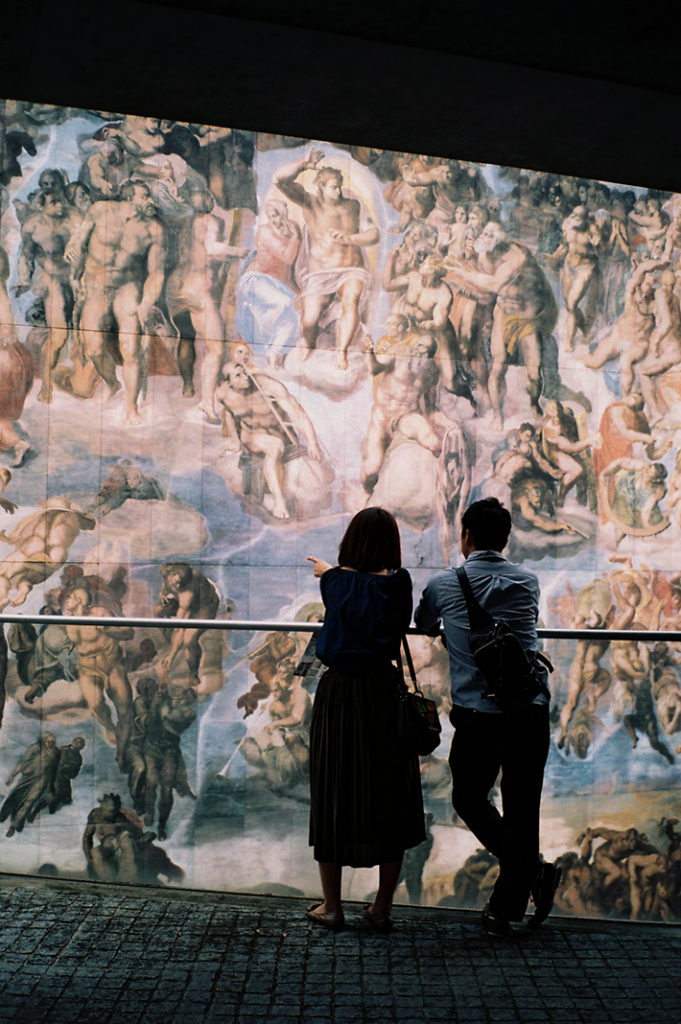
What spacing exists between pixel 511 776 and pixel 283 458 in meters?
3.12

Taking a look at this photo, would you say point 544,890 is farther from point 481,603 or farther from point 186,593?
point 186,593

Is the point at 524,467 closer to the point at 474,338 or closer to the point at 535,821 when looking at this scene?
the point at 474,338

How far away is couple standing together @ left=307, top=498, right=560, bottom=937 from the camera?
12.1 ft

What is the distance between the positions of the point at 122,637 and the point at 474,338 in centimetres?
338

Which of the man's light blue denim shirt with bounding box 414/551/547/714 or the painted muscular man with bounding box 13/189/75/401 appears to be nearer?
the man's light blue denim shirt with bounding box 414/551/547/714

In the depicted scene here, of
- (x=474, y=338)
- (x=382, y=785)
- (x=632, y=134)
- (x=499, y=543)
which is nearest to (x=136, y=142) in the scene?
(x=474, y=338)

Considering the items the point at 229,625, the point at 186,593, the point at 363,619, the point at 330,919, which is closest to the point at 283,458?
the point at 186,593

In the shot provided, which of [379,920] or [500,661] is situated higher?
[500,661]

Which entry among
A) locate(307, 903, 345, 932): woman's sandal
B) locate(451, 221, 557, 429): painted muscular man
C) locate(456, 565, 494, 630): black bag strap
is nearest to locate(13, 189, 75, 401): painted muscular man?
locate(451, 221, 557, 429): painted muscular man

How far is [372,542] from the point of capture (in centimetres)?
371

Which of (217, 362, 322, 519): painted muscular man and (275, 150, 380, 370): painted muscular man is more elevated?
(275, 150, 380, 370): painted muscular man

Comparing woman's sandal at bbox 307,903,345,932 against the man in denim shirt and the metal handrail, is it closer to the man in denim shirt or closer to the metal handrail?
the man in denim shirt

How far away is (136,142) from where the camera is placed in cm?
606

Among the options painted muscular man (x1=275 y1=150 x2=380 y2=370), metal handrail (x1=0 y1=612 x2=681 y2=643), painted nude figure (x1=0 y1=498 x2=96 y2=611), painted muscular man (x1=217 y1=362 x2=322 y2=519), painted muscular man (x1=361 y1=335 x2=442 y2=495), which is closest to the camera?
metal handrail (x1=0 y1=612 x2=681 y2=643)
